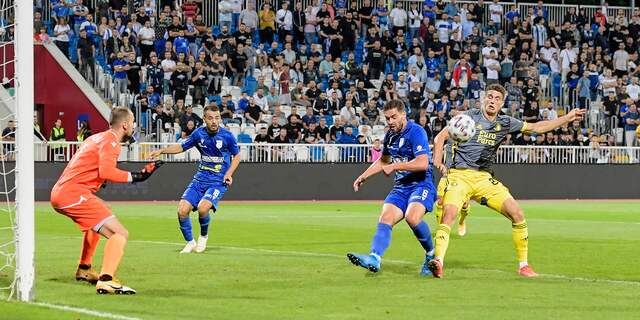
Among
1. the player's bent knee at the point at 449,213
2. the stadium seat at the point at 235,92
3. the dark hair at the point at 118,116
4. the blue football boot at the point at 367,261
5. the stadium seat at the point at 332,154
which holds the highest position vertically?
the dark hair at the point at 118,116

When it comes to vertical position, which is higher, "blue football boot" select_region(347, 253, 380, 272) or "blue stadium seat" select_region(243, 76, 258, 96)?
"blue stadium seat" select_region(243, 76, 258, 96)

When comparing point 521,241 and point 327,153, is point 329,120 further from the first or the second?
point 521,241

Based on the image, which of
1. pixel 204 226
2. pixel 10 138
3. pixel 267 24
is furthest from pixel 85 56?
pixel 204 226

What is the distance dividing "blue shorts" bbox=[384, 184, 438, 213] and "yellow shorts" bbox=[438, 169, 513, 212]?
0.26 meters

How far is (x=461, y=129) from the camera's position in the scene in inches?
523

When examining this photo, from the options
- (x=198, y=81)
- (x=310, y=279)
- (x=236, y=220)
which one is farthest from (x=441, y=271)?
(x=198, y=81)

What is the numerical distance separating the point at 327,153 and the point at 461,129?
21.7m

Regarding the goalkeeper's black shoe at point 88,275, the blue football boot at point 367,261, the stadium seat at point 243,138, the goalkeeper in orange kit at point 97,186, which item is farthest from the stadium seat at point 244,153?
the goalkeeper in orange kit at point 97,186

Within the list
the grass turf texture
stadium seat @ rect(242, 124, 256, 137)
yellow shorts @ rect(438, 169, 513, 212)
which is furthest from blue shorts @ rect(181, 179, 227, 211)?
stadium seat @ rect(242, 124, 256, 137)

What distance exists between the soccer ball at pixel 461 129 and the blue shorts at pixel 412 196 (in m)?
0.65

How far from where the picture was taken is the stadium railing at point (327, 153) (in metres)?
31.9

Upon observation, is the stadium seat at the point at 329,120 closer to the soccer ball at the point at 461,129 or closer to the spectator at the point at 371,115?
the spectator at the point at 371,115

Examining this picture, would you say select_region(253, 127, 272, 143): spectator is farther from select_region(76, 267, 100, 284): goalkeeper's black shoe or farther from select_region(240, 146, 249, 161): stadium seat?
select_region(76, 267, 100, 284): goalkeeper's black shoe

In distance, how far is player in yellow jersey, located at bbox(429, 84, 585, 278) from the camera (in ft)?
42.9
